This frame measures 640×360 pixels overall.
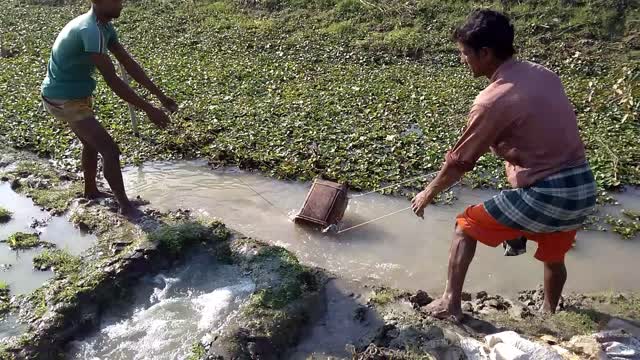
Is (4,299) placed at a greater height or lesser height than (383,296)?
lesser

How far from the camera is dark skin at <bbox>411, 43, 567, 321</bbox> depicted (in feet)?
10.3

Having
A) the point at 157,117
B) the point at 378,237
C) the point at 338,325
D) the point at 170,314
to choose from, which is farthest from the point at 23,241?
the point at 378,237

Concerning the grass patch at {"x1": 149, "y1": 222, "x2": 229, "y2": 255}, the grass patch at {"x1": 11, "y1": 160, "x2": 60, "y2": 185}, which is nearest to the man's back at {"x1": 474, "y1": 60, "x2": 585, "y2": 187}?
the grass patch at {"x1": 149, "y1": 222, "x2": 229, "y2": 255}

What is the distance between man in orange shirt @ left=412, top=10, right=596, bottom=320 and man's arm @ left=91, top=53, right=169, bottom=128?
230cm

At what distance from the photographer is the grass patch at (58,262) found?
14.5ft

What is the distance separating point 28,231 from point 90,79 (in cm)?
144

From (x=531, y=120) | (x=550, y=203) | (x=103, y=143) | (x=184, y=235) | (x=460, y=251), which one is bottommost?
(x=184, y=235)

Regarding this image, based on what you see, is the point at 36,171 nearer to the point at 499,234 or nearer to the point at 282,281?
the point at 282,281

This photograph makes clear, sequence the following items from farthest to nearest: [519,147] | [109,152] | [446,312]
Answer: [109,152], [446,312], [519,147]

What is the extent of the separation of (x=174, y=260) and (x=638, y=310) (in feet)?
10.3

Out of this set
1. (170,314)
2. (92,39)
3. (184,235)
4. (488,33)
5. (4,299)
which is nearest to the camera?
(488,33)

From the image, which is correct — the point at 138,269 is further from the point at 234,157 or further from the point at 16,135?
the point at 16,135

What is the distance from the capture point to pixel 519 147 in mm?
3150

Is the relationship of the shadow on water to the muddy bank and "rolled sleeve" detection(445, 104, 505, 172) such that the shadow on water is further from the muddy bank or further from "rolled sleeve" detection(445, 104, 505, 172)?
"rolled sleeve" detection(445, 104, 505, 172)
